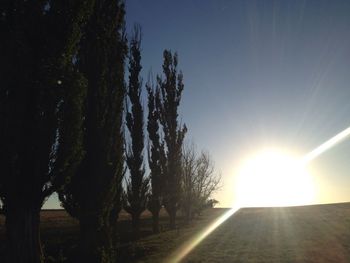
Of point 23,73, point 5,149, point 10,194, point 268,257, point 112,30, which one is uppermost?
point 112,30

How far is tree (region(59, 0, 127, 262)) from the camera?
530 inches

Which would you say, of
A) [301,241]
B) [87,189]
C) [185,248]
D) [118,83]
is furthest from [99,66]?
[301,241]

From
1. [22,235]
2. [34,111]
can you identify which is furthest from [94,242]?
[34,111]

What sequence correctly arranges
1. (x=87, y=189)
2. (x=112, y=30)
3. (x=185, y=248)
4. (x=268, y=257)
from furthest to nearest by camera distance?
(x=185, y=248), (x=112, y=30), (x=268, y=257), (x=87, y=189)

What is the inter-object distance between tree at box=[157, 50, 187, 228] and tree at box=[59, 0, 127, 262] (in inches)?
550

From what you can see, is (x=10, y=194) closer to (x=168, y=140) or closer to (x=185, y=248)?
(x=185, y=248)

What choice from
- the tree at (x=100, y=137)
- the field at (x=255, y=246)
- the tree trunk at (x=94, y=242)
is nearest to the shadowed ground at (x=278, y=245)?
the field at (x=255, y=246)

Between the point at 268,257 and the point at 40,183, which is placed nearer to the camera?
the point at 40,183

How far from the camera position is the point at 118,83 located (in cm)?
1529

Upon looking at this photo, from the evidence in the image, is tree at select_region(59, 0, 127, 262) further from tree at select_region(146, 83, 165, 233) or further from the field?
tree at select_region(146, 83, 165, 233)

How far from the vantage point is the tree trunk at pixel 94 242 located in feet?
42.9

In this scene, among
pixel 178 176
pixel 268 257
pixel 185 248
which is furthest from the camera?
pixel 178 176

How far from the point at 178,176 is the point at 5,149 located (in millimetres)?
21027

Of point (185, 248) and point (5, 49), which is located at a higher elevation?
point (5, 49)
